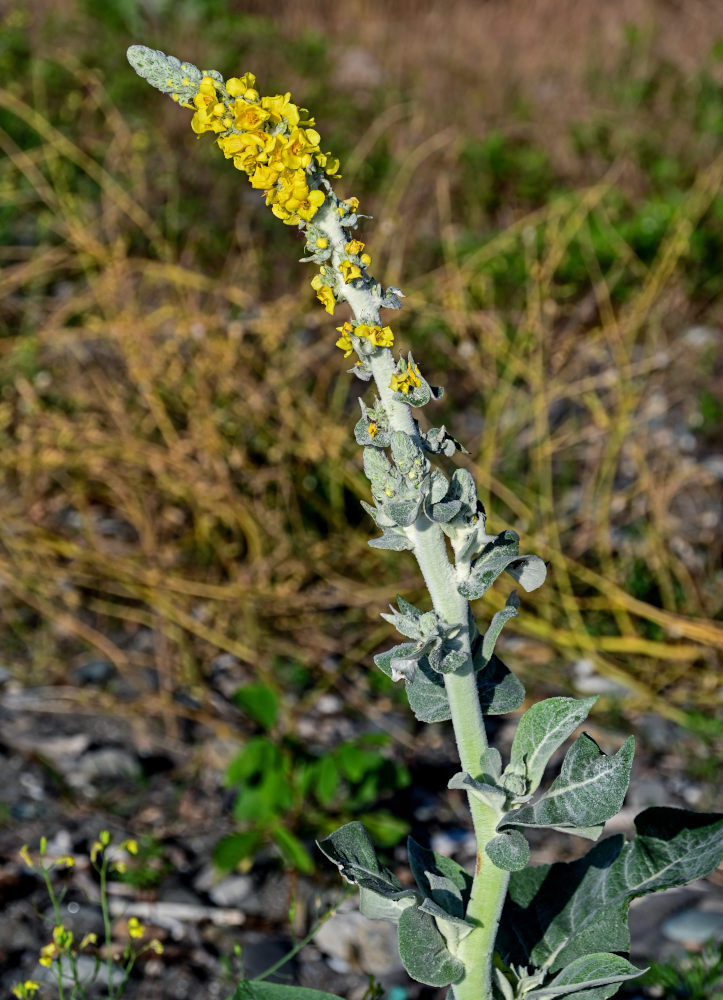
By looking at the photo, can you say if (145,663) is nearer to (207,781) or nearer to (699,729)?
(207,781)

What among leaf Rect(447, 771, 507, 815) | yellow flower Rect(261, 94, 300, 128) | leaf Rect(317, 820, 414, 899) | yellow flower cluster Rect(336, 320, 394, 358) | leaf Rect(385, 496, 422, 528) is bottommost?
leaf Rect(317, 820, 414, 899)

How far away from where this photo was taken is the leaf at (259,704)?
2291mm

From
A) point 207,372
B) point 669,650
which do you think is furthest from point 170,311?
point 669,650

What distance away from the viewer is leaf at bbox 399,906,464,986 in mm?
1198

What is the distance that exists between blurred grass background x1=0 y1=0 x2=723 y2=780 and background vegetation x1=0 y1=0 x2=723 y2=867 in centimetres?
1

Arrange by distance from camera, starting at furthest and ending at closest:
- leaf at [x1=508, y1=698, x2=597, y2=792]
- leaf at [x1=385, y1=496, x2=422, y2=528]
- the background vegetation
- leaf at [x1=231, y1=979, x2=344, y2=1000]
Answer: the background vegetation < leaf at [x1=231, y1=979, x2=344, y2=1000] < leaf at [x1=508, y1=698, x2=597, y2=792] < leaf at [x1=385, y1=496, x2=422, y2=528]

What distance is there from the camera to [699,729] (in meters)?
2.62

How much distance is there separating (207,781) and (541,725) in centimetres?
155

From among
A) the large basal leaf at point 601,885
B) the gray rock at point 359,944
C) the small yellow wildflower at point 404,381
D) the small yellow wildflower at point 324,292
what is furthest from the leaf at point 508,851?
the gray rock at point 359,944

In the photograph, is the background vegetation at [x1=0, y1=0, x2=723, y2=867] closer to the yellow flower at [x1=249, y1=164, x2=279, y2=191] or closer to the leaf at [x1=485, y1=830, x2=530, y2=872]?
the leaf at [x1=485, y1=830, x2=530, y2=872]

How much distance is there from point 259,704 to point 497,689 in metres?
1.14

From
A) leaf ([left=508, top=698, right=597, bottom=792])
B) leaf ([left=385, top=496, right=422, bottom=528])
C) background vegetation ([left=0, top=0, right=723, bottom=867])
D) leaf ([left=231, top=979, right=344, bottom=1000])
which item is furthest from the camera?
background vegetation ([left=0, top=0, right=723, bottom=867])

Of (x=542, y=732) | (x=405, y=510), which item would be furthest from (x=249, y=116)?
(x=542, y=732)

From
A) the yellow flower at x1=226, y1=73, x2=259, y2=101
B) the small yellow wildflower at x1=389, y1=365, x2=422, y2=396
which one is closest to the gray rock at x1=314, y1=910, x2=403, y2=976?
the small yellow wildflower at x1=389, y1=365, x2=422, y2=396
